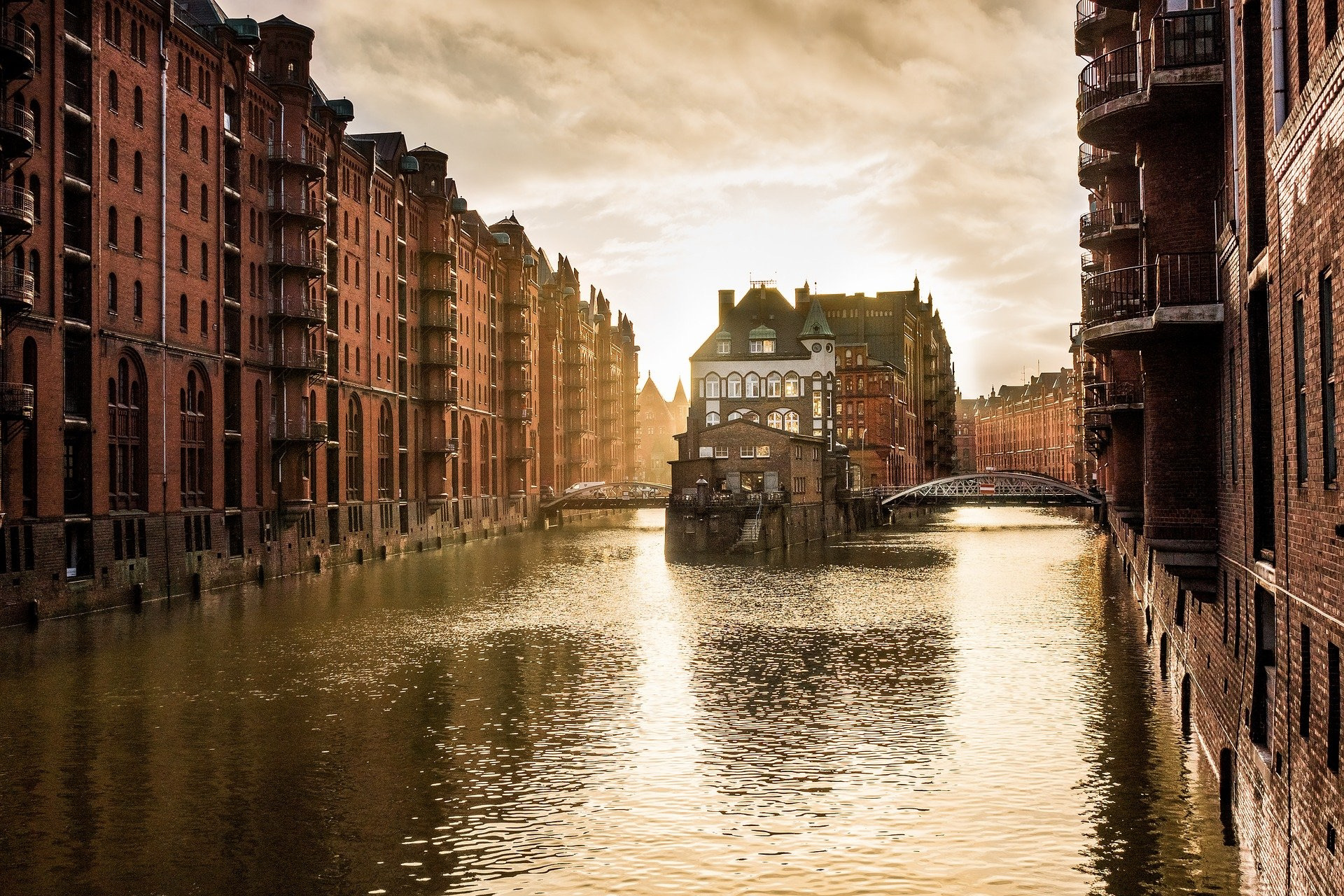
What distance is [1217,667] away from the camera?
57.7 feet

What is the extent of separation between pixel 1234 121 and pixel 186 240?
3928 cm

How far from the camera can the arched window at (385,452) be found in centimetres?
6925

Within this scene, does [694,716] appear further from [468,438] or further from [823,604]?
[468,438]

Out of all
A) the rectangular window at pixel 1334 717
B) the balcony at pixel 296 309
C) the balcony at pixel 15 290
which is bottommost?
the rectangular window at pixel 1334 717

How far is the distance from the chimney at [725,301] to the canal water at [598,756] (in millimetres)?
78663

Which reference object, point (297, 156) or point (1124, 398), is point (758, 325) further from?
point (1124, 398)

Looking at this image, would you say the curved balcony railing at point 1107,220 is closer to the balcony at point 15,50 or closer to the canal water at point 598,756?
the canal water at point 598,756

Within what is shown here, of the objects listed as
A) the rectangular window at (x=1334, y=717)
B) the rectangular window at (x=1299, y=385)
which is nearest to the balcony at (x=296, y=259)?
the rectangular window at (x=1299, y=385)

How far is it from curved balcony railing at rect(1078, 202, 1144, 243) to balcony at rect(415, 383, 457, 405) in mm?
45720

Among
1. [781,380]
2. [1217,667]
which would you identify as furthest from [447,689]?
[781,380]

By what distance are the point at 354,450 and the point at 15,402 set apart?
3118 cm

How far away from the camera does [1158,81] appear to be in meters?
20.0

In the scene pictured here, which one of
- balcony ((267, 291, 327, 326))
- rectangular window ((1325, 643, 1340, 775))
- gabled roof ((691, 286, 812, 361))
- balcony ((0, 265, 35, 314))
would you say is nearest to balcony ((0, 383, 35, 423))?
balcony ((0, 265, 35, 314))

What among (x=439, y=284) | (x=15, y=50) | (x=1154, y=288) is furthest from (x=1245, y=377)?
(x=439, y=284)
